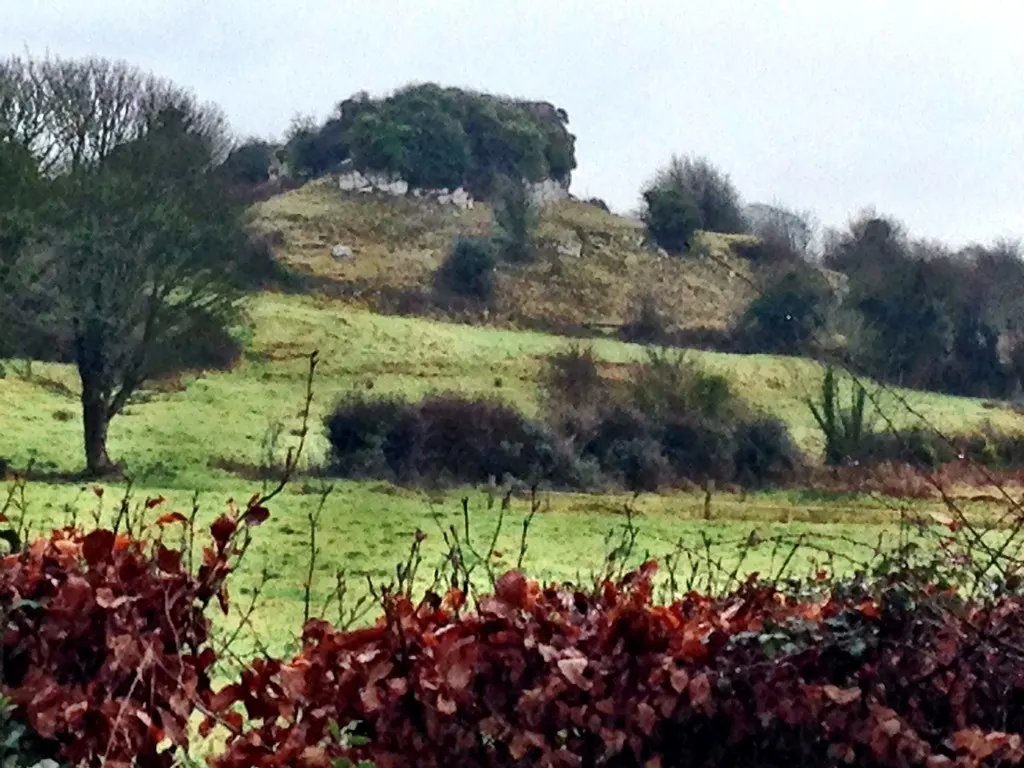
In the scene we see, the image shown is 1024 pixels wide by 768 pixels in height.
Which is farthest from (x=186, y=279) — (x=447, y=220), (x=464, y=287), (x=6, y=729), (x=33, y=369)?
(x=6, y=729)

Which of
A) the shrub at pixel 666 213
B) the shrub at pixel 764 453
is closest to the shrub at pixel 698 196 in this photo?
the shrub at pixel 666 213

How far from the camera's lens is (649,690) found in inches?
99.3

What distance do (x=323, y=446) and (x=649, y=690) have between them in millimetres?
11978

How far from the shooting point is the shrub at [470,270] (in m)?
22.1

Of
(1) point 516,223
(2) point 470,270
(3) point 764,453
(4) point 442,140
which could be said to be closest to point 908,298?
(3) point 764,453

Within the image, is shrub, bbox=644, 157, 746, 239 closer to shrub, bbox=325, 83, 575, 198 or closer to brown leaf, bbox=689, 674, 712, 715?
shrub, bbox=325, 83, 575, 198

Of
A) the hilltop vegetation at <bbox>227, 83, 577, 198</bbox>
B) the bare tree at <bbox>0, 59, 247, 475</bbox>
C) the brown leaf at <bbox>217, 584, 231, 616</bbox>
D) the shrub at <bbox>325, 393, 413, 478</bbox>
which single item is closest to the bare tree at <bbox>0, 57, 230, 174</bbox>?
the bare tree at <bbox>0, 59, 247, 475</bbox>

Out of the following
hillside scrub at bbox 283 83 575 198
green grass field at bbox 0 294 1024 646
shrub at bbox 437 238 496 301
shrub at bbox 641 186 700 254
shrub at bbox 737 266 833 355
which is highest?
hillside scrub at bbox 283 83 575 198

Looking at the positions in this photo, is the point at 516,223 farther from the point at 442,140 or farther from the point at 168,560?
the point at 168,560

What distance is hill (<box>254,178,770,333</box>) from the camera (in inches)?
787

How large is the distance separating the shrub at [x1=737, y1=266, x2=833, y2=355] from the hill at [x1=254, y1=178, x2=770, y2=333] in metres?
1.53

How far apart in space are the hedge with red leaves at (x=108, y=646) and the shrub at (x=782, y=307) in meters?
6.55

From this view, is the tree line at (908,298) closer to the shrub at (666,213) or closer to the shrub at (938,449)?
the shrub at (938,449)

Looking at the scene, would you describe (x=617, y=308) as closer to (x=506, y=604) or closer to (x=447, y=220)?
(x=447, y=220)
